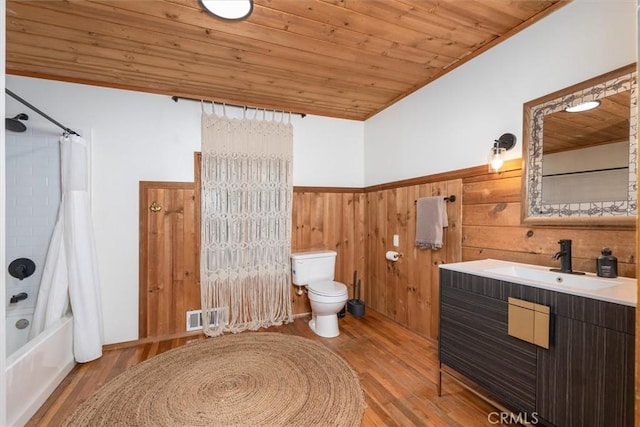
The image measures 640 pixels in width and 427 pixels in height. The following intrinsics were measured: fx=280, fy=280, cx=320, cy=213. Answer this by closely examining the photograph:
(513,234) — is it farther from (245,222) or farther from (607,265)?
(245,222)

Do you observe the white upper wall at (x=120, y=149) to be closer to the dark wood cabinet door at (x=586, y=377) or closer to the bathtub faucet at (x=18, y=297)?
the bathtub faucet at (x=18, y=297)

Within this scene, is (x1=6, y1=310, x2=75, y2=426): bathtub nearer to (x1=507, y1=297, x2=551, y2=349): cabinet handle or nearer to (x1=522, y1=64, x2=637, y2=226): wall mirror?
(x1=507, y1=297, x2=551, y2=349): cabinet handle

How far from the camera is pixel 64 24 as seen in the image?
1.68 m

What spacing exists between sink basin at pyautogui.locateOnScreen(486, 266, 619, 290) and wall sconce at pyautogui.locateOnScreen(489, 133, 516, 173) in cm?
68

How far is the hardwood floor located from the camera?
1.60 metres

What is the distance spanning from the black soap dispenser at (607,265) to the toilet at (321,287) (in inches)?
68.4

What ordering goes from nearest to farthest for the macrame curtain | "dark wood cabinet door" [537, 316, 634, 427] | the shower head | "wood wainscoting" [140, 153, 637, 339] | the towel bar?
"dark wood cabinet door" [537, 316, 634, 427]
"wood wainscoting" [140, 153, 637, 339]
the shower head
the towel bar
the macrame curtain

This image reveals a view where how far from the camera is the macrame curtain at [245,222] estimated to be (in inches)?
104

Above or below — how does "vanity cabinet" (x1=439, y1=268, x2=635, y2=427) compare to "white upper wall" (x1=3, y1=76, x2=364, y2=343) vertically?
below

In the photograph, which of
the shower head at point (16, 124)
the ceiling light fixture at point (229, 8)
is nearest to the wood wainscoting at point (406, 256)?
the ceiling light fixture at point (229, 8)

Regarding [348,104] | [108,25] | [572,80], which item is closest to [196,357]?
[108,25]

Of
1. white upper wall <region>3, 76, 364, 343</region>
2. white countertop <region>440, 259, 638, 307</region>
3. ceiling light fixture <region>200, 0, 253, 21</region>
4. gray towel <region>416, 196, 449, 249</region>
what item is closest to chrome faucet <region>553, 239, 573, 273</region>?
white countertop <region>440, 259, 638, 307</region>

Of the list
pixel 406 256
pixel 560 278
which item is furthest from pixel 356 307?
pixel 560 278

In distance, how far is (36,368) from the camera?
5.58 ft
